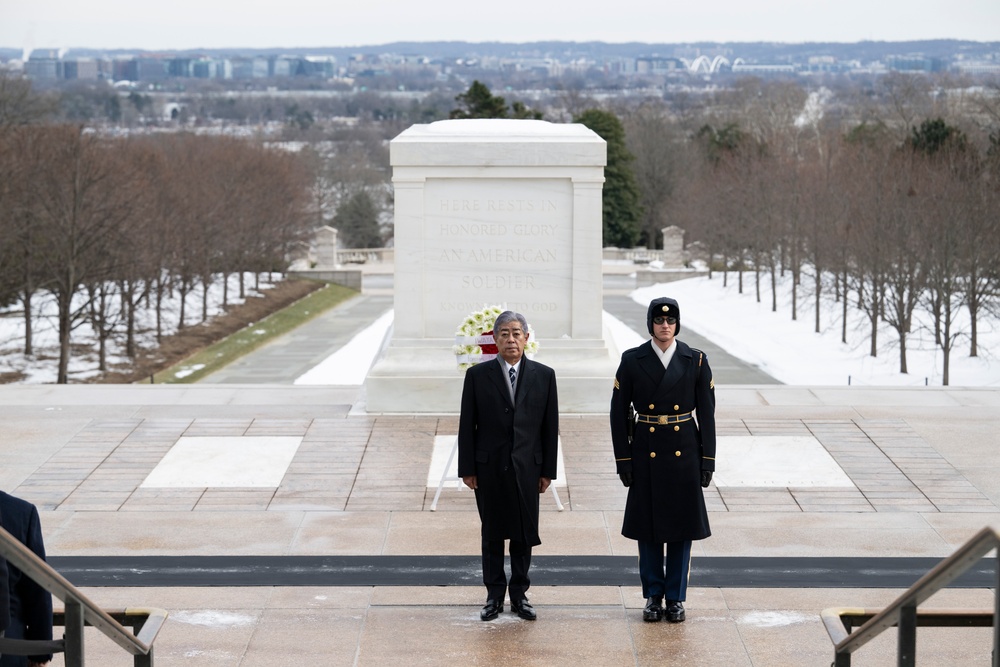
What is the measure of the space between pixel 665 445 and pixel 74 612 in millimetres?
3583

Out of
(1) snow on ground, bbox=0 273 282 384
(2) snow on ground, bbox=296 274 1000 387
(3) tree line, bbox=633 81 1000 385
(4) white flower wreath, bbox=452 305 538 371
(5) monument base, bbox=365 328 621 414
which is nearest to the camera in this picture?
(4) white flower wreath, bbox=452 305 538 371

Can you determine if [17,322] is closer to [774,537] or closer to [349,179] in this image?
[774,537]

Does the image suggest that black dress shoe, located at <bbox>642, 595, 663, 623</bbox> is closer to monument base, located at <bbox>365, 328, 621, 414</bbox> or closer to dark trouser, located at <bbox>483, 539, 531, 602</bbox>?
dark trouser, located at <bbox>483, 539, 531, 602</bbox>

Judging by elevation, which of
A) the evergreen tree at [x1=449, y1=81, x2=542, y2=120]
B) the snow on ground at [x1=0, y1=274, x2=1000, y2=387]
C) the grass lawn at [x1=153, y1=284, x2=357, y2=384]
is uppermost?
the evergreen tree at [x1=449, y1=81, x2=542, y2=120]

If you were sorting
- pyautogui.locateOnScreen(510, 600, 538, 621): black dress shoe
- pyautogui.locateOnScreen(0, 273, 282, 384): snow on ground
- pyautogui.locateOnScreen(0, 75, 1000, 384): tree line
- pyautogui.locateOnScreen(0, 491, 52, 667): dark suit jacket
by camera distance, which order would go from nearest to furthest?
1. pyautogui.locateOnScreen(0, 491, 52, 667): dark suit jacket
2. pyautogui.locateOnScreen(510, 600, 538, 621): black dress shoe
3. pyautogui.locateOnScreen(0, 75, 1000, 384): tree line
4. pyautogui.locateOnScreen(0, 273, 282, 384): snow on ground

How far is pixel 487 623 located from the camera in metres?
7.46

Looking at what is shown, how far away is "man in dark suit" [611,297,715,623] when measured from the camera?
286 inches

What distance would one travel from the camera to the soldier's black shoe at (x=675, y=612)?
7453mm

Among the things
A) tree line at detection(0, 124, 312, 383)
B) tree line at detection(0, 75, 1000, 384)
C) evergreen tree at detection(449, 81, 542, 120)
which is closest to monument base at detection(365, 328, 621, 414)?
tree line at detection(0, 75, 1000, 384)

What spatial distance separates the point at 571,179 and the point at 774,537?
5.06 meters

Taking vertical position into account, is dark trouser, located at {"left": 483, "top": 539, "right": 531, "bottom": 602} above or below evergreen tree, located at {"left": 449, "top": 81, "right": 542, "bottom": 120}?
below

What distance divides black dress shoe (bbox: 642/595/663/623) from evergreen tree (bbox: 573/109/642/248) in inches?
2362

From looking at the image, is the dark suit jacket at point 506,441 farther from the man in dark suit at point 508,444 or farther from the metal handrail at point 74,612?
the metal handrail at point 74,612

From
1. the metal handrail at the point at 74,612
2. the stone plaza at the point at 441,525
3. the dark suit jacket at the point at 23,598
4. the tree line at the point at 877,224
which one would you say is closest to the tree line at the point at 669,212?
the tree line at the point at 877,224
